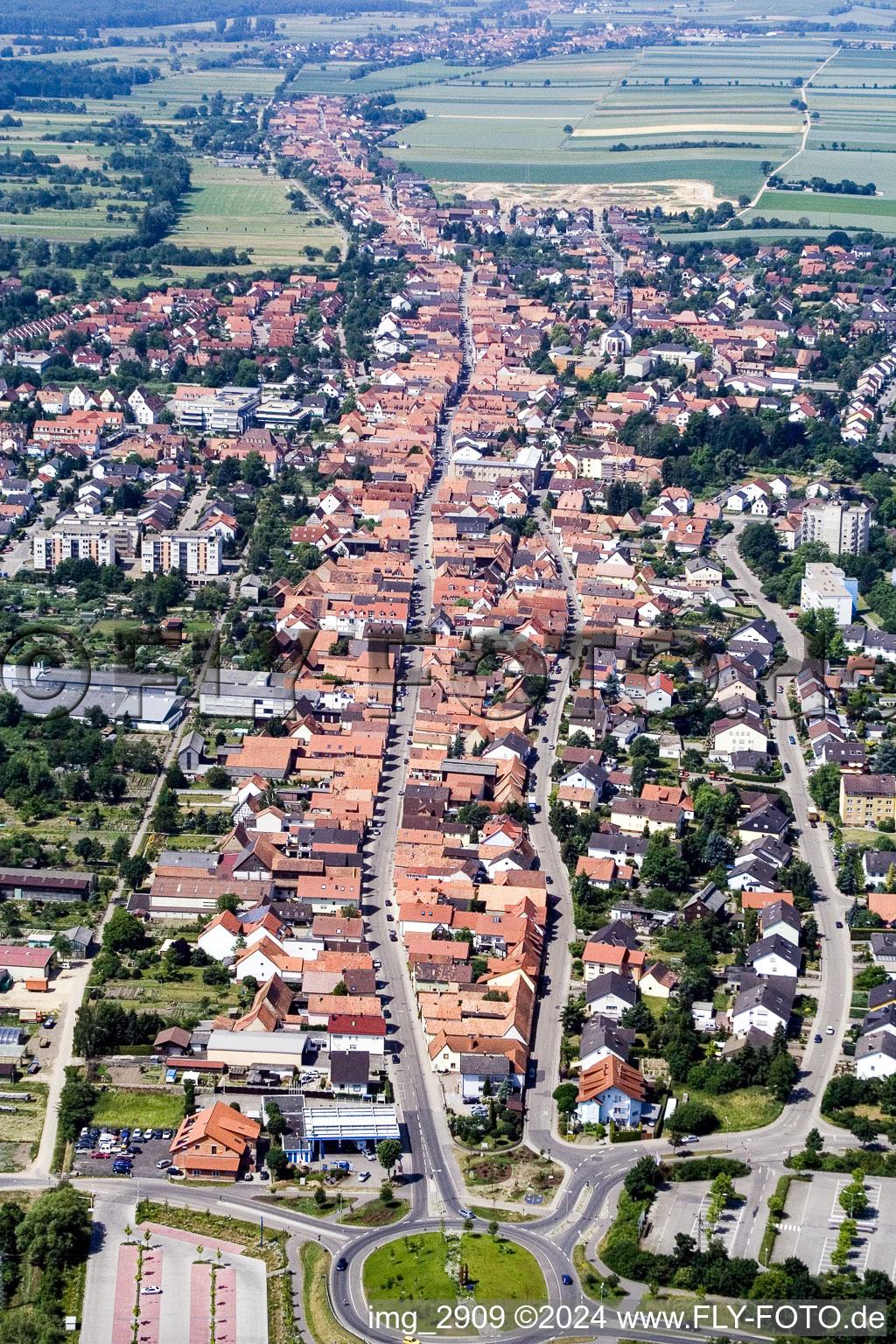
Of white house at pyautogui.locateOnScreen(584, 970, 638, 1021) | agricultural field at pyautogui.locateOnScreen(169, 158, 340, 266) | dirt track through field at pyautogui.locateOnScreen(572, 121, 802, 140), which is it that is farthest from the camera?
dirt track through field at pyautogui.locateOnScreen(572, 121, 802, 140)

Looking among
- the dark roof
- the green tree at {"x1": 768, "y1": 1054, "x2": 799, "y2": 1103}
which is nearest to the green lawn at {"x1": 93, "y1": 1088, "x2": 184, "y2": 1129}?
the dark roof

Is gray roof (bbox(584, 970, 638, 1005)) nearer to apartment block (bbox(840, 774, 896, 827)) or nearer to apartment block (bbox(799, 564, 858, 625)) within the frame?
apartment block (bbox(840, 774, 896, 827))

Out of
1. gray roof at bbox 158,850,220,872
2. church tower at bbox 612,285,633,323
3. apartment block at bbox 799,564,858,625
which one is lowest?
gray roof at bbox 158,850,220,872

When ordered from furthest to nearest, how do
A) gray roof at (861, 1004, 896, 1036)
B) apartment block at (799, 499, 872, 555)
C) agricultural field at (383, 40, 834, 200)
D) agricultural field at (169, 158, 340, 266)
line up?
agricultural field at (383, 40, 834, 200) → agricultural field at (169, 158, 340, 266) → apartment block at (799, 499, 872, 555) → gray roof at (861, 1004, 896, 1036)

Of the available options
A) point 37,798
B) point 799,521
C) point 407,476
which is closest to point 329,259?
point 407,476

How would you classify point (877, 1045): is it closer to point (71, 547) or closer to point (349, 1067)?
point (349, 1067)

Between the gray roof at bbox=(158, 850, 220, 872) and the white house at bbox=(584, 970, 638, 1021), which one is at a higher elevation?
the gray roof at bbox=(158, 850, 220, 872)

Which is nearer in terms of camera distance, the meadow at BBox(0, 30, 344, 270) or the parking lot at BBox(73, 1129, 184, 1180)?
the parking lot at BBox(73, 1129, 184, 1180)
